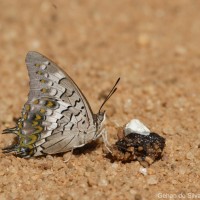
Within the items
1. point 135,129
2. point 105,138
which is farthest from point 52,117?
point 135,129

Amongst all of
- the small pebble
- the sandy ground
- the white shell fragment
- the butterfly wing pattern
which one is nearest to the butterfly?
the butterfly wing pattern

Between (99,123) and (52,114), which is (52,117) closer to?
(52,114)

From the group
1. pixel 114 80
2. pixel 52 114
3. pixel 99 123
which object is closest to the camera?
pixel 52 114

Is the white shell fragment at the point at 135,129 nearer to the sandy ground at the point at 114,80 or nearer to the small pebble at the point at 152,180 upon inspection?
the sandy ground at the point at 114,80

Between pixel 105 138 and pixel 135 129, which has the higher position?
pixel 135 129

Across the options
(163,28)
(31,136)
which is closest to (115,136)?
(31,136)

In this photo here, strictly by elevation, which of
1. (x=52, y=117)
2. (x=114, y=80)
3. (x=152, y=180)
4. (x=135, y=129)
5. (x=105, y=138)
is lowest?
(x=152, y=180)

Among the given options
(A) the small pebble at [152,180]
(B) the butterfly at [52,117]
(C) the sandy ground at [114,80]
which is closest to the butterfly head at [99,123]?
(B) the butterfly at [52,117]
